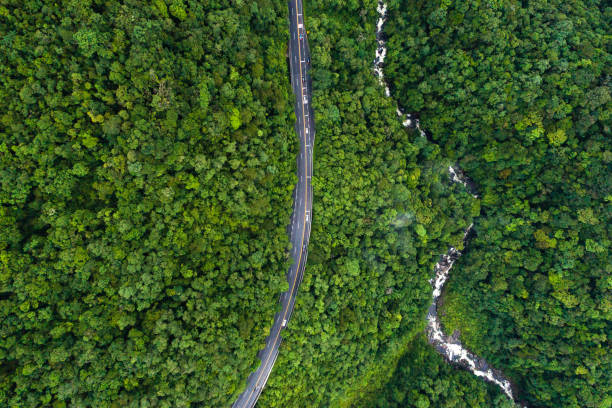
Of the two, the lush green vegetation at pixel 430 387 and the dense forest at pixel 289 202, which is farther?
the lush green vegetation at pixel 430 387

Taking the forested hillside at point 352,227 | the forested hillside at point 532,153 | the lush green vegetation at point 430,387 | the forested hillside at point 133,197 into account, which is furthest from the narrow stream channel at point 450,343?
the forested hillside at point 133,197

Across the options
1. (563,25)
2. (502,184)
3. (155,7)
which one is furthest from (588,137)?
(155,7)

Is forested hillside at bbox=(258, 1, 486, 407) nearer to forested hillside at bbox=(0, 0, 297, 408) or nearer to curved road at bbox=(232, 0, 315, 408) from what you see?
curved road at bbox=(232, 0, 315, 408)

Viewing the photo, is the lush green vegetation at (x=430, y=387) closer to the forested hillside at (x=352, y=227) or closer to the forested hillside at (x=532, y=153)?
the forested hillside at (x=352, y=227)

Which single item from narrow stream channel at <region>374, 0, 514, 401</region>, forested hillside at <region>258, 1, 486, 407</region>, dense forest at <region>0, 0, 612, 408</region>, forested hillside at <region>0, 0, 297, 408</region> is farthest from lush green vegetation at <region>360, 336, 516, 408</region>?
forested hillside at <region>0, 0, 297, 408</region>

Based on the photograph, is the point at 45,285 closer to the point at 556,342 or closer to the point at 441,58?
the point at 441,58
